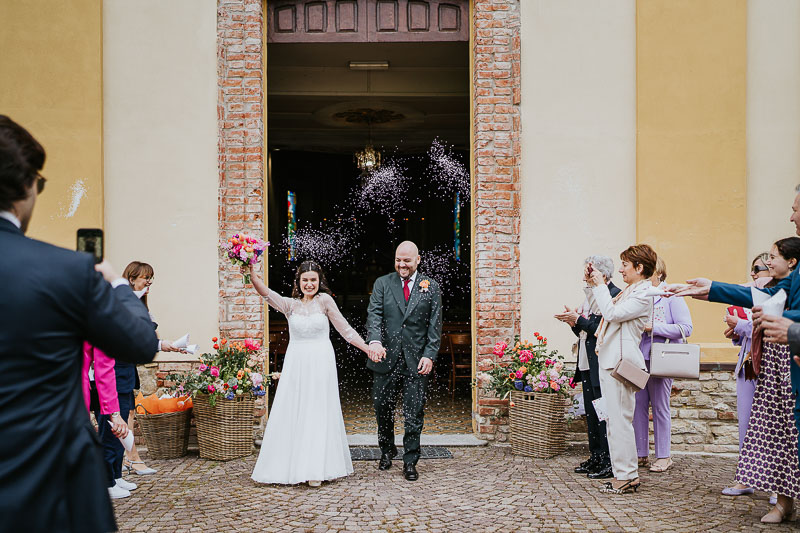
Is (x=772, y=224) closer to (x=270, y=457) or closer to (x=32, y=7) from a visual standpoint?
(x=270, y=457)

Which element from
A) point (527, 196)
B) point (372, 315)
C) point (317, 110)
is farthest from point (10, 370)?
point (317, 110)

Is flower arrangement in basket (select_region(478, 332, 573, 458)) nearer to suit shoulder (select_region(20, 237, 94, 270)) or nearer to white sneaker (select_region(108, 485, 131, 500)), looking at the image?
white sneaker (select_region(108, 485, 131, 500))

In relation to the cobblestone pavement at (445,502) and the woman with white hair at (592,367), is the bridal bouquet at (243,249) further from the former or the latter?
the woman with white hair at (592,367)

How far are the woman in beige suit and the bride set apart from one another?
6.76 ft

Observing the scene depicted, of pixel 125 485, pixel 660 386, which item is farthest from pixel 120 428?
pixel 660 386

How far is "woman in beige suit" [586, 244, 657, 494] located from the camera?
506 centimetres

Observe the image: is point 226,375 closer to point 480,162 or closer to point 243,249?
point 243,249

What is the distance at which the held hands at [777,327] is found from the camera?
3130 millimetres

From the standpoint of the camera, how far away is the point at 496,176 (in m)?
6.95

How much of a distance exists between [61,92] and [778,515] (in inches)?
293

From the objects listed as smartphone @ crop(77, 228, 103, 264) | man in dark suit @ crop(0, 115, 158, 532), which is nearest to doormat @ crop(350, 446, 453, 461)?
man in dark suit @ crop(0, 115, 158, 532)

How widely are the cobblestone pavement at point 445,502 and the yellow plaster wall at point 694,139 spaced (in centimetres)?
220

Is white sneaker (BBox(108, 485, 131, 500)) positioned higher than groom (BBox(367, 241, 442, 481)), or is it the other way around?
groom (BBox(367, 241, 442, 481))

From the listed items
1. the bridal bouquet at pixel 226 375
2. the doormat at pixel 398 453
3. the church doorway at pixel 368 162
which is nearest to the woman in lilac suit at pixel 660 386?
the doormat at pixel 398 453
